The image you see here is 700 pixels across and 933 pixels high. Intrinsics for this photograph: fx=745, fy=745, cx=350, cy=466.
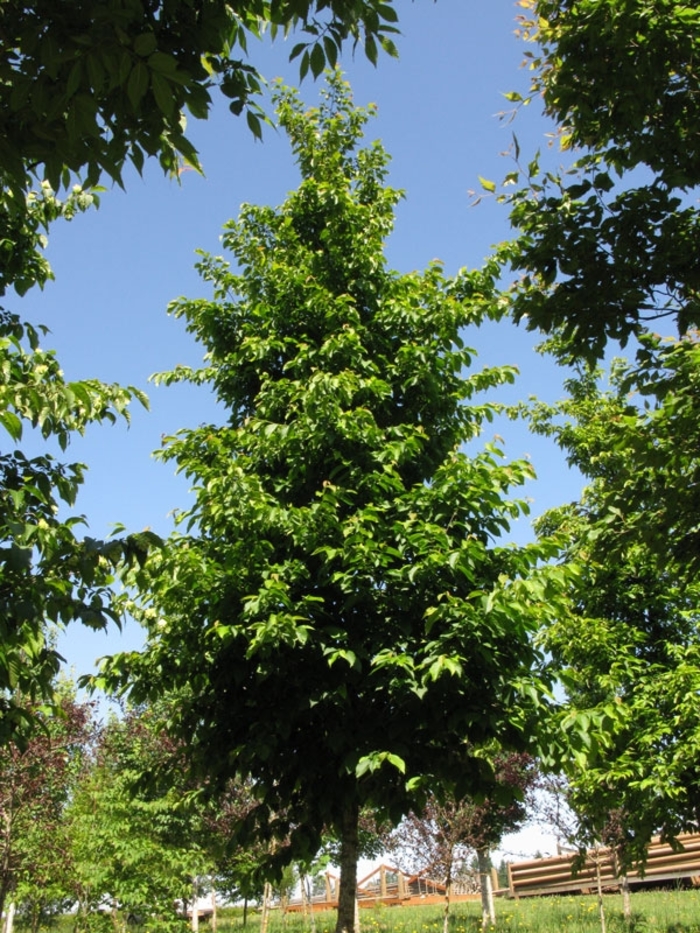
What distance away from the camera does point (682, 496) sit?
15.8ft

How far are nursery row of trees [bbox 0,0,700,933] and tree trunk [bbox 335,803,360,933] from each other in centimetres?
3

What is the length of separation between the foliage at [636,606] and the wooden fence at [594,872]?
11405 mm

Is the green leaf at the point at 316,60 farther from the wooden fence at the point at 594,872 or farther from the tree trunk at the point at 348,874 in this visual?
the wooden fence at the point at 594,872

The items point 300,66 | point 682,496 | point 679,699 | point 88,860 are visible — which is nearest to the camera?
point 300,66

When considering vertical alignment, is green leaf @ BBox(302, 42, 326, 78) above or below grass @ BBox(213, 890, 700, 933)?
above

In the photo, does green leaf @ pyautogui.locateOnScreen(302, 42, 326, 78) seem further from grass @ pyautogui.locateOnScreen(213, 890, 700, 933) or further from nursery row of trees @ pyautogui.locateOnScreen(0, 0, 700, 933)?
grass @ pyautogui.locateOnScreen(213, 890, 700, 933)

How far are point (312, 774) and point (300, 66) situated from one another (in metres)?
5.23

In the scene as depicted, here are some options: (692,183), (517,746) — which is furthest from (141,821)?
(692,183)

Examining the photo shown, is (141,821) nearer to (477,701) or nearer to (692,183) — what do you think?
(477,701)

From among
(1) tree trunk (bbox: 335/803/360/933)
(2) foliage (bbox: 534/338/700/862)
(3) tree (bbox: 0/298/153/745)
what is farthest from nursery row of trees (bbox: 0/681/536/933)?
(3) tree (bbox: 0/298/153/745)

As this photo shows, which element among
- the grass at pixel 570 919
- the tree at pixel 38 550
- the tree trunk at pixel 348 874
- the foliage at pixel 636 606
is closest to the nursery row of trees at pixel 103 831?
the grass at pixel 570 919

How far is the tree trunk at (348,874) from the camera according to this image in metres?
5.83

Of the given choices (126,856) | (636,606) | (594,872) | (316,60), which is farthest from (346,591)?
(594,872)

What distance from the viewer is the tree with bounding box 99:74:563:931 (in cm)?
574
